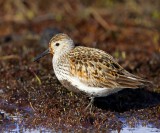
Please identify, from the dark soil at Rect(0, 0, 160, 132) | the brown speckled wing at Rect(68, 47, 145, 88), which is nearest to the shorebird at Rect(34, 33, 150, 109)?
the brown speckled wing at Rect(68, 47, 145, 88)

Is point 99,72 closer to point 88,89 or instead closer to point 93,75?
point 93,75

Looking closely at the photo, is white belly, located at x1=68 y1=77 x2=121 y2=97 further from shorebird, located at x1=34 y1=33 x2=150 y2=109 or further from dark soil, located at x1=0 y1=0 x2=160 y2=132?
dark soil, located at x1=0 y1=0 x2=160 y2=132

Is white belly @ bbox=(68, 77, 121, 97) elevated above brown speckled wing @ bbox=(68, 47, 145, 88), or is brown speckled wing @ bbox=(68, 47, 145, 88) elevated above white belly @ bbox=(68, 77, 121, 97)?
brown speckled wing @ bbox=(68, 47, 145, 88)

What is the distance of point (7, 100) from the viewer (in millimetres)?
8430

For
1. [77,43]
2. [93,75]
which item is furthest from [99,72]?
[77,43]

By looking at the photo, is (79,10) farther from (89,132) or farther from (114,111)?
(89,132)

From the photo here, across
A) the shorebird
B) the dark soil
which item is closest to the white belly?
the shorebird

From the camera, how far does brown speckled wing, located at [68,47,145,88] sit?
24.9 ft

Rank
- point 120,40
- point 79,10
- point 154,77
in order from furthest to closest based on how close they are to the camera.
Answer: point 79,10, point 120,40, point 154,77

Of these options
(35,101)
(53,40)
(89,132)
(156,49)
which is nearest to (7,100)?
(35,101)

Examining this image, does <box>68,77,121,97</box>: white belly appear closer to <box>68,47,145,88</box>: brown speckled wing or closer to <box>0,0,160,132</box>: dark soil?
<box>68,47,145,88</box>: brown speckled wing

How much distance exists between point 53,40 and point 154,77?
243 centimetres

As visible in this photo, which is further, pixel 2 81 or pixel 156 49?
pixel 156 49

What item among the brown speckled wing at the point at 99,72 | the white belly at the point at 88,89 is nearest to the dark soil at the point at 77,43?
the white belly at the point at 88,89
